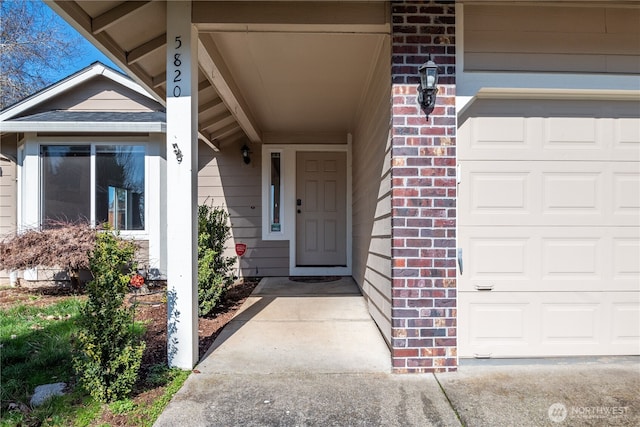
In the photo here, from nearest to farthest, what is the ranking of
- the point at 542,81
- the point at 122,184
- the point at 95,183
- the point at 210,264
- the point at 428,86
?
the point at 428,86 < the point at 542,81 < the point at 210,264 < the point at 95,183 < the point at 122,184

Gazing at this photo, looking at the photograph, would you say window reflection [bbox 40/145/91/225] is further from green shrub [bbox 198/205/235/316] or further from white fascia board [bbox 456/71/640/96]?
white fascia board [bbox 456/71/640/96]

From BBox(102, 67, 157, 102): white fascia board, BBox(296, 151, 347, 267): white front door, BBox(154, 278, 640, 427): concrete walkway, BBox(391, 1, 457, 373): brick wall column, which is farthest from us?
BBox(296, 151, 347, 267): white front door

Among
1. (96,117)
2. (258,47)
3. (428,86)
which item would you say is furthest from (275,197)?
(428,86)

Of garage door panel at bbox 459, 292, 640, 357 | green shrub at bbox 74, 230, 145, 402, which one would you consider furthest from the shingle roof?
garage door panel at bbox 459, 292, 640, 357

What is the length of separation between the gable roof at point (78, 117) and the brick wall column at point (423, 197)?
400cm

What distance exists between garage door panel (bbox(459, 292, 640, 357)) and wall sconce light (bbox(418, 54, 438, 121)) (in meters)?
1.52

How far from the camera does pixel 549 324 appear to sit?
280cm

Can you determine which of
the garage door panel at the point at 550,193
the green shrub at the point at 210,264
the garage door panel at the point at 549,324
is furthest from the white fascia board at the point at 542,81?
the green shrub at the point at 210,264

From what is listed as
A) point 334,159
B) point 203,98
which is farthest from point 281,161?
point 203,98

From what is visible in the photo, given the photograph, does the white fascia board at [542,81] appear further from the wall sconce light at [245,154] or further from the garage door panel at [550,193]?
the wall sconce light at [245,154]

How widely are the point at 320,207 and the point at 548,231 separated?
12.9 ft

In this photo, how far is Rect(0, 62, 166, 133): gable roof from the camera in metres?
5.20

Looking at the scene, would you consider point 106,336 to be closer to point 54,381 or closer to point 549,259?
point 54,381

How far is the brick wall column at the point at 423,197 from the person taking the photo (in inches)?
101
